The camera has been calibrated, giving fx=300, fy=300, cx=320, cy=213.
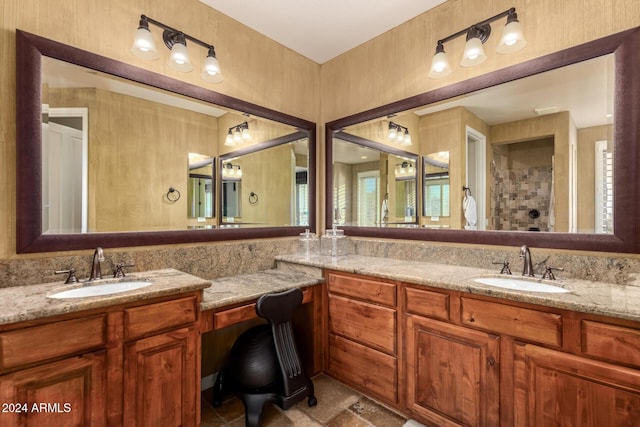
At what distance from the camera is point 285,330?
6.32 ft

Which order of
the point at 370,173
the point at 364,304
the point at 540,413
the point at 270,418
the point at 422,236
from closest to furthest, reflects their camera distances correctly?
the point at 540,413 → the point at 270,418 → the point at 364,304 → the point at 422,236 → the point at 370,173

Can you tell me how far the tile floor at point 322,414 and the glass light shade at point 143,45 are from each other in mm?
2296

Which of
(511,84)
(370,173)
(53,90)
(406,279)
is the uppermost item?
(511,84)

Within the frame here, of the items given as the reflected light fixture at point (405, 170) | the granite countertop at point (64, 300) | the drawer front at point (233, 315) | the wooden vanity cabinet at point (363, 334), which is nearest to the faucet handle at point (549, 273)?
the wooden vanity cabinet at point (363, 334)

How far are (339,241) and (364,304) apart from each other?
2.84ft

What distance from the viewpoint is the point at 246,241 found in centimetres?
247

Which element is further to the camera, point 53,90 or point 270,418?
point 270,418

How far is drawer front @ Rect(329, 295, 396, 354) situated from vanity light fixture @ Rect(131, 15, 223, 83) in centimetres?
184

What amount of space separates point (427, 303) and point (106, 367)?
63.6 inches

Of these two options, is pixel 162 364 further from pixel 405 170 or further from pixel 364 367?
pixel 405 170

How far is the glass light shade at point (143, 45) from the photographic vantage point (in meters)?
1.77

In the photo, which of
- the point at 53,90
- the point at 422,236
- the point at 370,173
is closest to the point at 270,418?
the point at 422,236

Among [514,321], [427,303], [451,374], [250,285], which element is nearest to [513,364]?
[514,321]

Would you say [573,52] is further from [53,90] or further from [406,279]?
[53,90]
